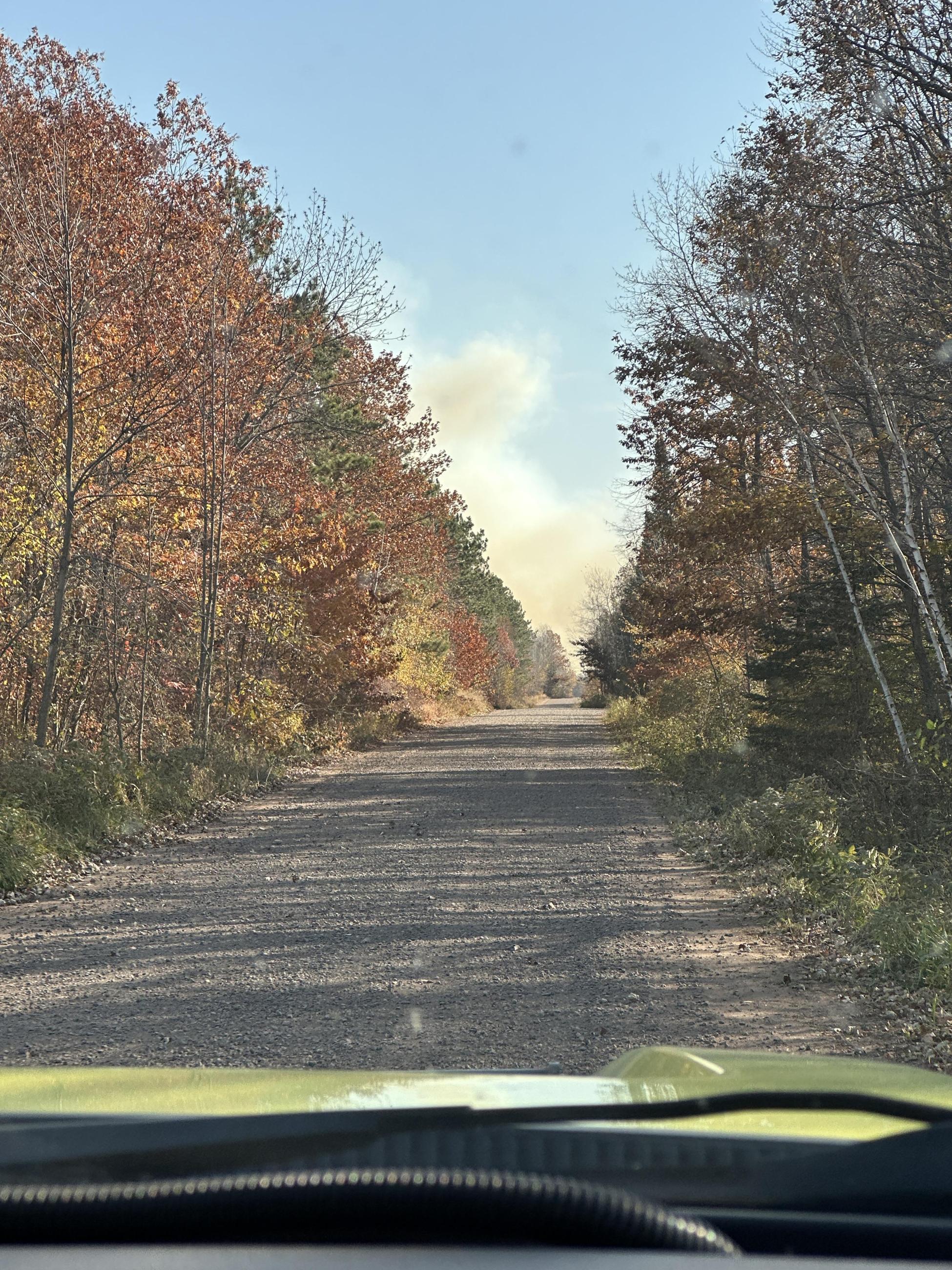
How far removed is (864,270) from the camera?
1237cm

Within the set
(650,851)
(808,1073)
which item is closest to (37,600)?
(650,851)

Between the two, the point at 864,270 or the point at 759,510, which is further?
the point at 759,510

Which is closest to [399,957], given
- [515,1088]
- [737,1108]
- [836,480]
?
[515,1088]

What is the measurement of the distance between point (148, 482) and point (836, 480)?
10.2 metres

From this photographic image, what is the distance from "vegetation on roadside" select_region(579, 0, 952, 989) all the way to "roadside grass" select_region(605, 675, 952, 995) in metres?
0.03

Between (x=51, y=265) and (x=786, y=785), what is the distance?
11.5 meters

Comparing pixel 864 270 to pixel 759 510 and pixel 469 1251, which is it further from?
pixel 469 1251

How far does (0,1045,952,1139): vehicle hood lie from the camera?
1.95 m

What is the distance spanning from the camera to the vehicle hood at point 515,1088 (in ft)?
6.40

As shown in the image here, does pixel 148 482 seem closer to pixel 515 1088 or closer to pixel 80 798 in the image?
pixel 80 798

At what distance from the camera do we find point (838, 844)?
1060 cm

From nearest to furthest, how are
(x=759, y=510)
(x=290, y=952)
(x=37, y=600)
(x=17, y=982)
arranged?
1. (x=17, y=982)
2. (x=290, y=952)
3. (x=37, y=600)
4. (x=759, y=510)

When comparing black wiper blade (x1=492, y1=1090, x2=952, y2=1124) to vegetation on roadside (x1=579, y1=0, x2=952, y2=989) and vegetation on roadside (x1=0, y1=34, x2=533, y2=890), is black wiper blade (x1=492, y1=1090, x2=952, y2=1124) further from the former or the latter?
vegetation on roadside (x1=0, y1=34, x2=533, y2=890)

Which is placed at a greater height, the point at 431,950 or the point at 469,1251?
the point at 469,1251
